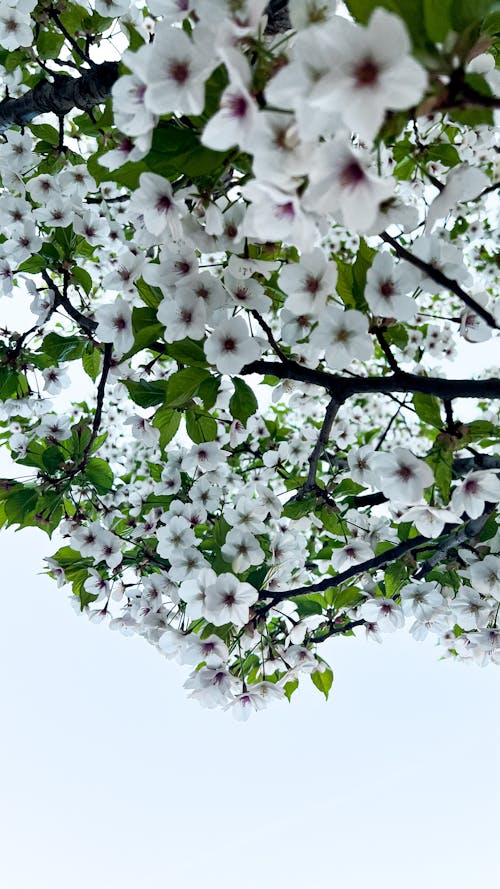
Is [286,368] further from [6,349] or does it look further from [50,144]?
[50,144]

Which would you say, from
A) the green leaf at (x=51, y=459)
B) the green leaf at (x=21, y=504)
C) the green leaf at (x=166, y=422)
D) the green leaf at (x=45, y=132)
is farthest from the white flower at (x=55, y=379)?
the green leaf at (x=166, y=422)

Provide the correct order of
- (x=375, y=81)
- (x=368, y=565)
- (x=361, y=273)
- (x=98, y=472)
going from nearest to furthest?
(x=375, y=81), (x=361, y=273), (x=368, y=565), (x=98, y=472)

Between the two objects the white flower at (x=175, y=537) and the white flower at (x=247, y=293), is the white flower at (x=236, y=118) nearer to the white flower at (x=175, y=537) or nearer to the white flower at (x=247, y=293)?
the white flower at (x=247, y=293)

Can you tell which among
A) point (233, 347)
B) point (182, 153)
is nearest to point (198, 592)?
point (233, 347)

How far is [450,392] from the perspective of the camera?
1.16 meters

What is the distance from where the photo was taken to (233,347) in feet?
Result: 4.02

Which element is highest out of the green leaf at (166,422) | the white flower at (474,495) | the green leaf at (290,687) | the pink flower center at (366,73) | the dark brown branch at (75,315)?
the dark brown branch at (75,315)

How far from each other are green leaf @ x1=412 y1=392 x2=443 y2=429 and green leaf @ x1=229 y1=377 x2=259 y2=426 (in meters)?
0.38

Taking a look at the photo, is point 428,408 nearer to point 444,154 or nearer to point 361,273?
point 361,273

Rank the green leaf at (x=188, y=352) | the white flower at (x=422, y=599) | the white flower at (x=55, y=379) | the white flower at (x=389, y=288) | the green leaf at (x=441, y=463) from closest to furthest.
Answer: the white flower at (x=389, y=288), the green leaf at (x=441, y=463), the green leaf at (x=188, y=352), the white flower at (x=422, y=599), the white flower at (x=55, y=379)

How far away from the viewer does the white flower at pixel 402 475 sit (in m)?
1.16

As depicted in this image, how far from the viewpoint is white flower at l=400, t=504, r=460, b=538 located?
1212 millimetres

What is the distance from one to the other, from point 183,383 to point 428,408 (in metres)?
0.52

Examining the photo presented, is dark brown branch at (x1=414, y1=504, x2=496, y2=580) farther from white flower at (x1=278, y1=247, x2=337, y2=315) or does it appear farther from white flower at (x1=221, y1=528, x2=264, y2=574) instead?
white flower at (x1=278, y1=247, x2=337, y2=315)
